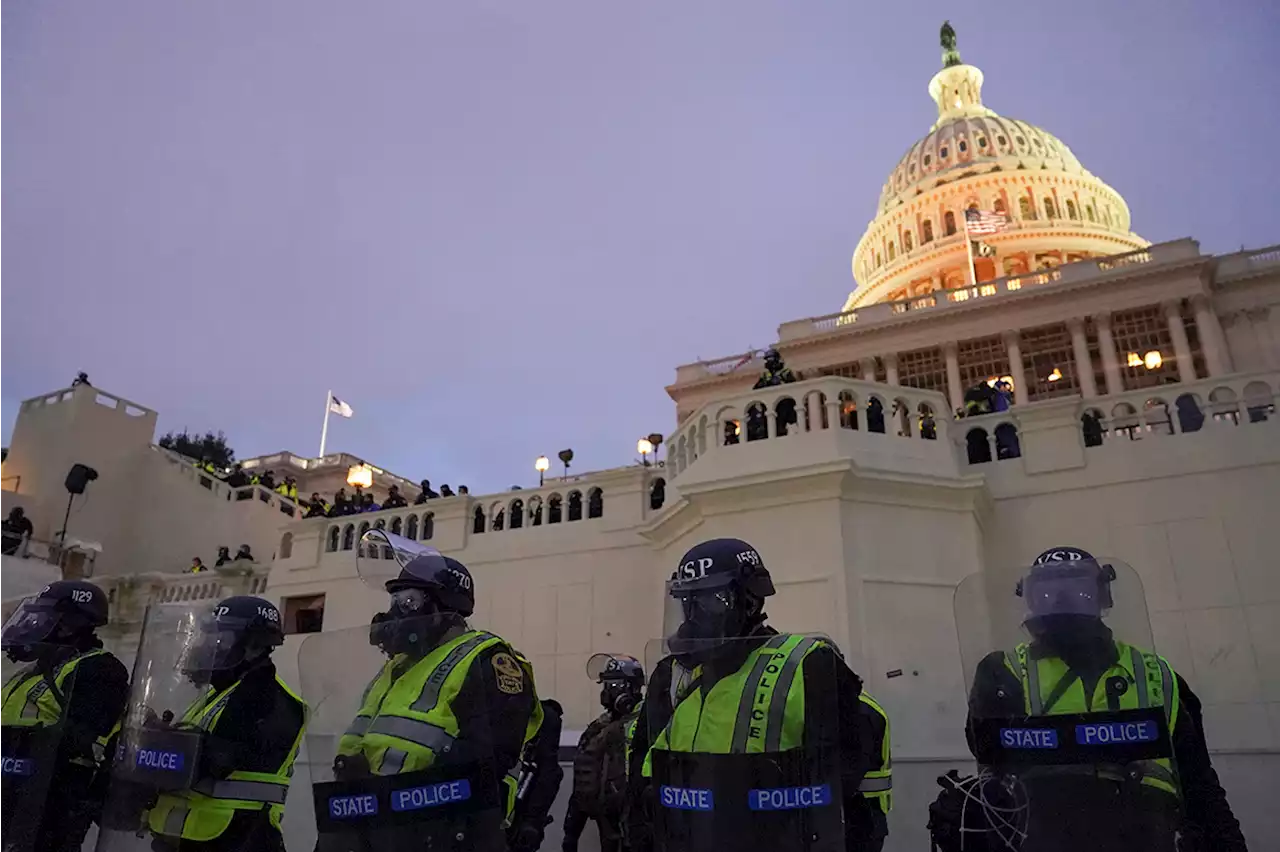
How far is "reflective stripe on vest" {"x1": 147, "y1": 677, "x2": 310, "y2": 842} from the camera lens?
3.75 m

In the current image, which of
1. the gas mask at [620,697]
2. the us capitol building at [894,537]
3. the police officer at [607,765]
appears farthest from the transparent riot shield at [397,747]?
the gas mask at [620,697]

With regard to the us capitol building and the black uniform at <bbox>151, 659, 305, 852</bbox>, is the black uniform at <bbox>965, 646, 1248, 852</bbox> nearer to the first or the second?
the black uniform at <bbox>151, 659, 305, 852</bbox>

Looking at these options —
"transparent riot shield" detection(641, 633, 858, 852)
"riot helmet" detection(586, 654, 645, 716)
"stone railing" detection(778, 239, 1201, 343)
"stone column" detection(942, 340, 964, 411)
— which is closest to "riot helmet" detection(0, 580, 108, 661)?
"riot helmet" detection(586, 654, 645, 716)

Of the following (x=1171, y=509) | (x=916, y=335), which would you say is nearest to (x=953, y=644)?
(x=1171, y=509)

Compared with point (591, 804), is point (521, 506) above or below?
above

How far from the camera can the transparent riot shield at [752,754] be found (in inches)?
112

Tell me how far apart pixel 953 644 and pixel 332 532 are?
10.2 m

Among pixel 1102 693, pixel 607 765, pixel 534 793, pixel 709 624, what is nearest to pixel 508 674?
pixel 709 624

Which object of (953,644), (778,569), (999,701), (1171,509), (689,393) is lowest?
(999,701)

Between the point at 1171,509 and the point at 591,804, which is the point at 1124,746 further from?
the point at 1171,509

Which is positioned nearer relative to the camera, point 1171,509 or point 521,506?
point 1171,509

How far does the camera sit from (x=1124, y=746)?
309 centimetres

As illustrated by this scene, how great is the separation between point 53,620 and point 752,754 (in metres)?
4.62

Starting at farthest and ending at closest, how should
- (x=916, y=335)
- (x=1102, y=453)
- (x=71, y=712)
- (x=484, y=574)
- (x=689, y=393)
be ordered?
(x=689, y=393)
(x=916, y=335)
(x=484, y=574)
(x=1102, y=453)
(x=71, y=712)
